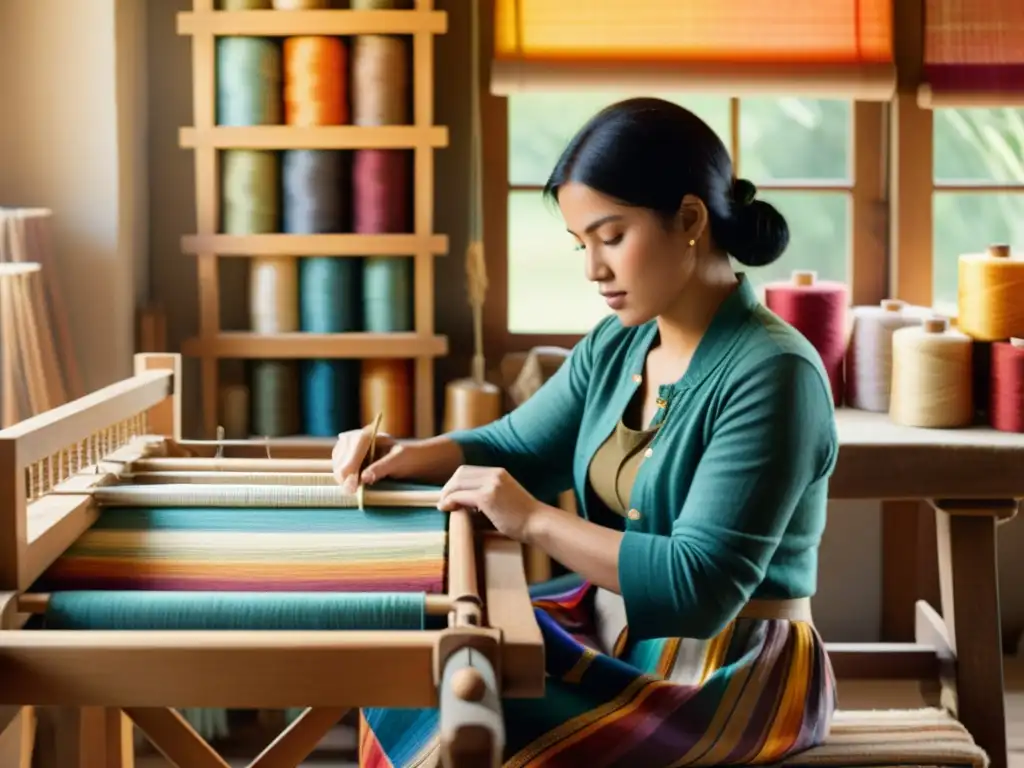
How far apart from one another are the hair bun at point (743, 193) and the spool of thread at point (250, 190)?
1.41 metres

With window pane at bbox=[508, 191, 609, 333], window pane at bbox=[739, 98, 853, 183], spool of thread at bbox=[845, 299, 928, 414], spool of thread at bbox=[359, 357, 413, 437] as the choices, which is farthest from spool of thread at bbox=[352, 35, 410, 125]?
spool of thread at bbox=[845, 299, 928, 414]

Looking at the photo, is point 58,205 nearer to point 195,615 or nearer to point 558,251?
point 558,251

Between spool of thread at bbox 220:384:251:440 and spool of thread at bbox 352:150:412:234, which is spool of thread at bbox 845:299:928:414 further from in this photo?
spool of thread at bbox 220:384:251:440

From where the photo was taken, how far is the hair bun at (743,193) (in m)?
1.79

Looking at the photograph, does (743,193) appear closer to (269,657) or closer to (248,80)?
(269,657)

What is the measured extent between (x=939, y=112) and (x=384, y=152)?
52.2 inches

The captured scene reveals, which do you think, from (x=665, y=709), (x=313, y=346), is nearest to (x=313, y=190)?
(x=313, y=346)

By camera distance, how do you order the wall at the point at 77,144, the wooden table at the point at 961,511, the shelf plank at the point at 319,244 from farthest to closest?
Result: the shelf plank at the point at 319,244
the wall at the point at 77,144
the wooden table at the point at 961,511

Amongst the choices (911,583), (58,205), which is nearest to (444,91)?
(58,205)

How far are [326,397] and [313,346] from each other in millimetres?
124

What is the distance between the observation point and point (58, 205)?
2.84 meters

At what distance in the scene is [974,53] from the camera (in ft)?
10.1

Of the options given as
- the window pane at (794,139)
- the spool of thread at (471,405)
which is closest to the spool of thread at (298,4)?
the spool of thread at (471,405)

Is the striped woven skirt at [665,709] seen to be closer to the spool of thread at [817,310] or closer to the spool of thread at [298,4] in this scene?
the spool of thread at [817,310]
